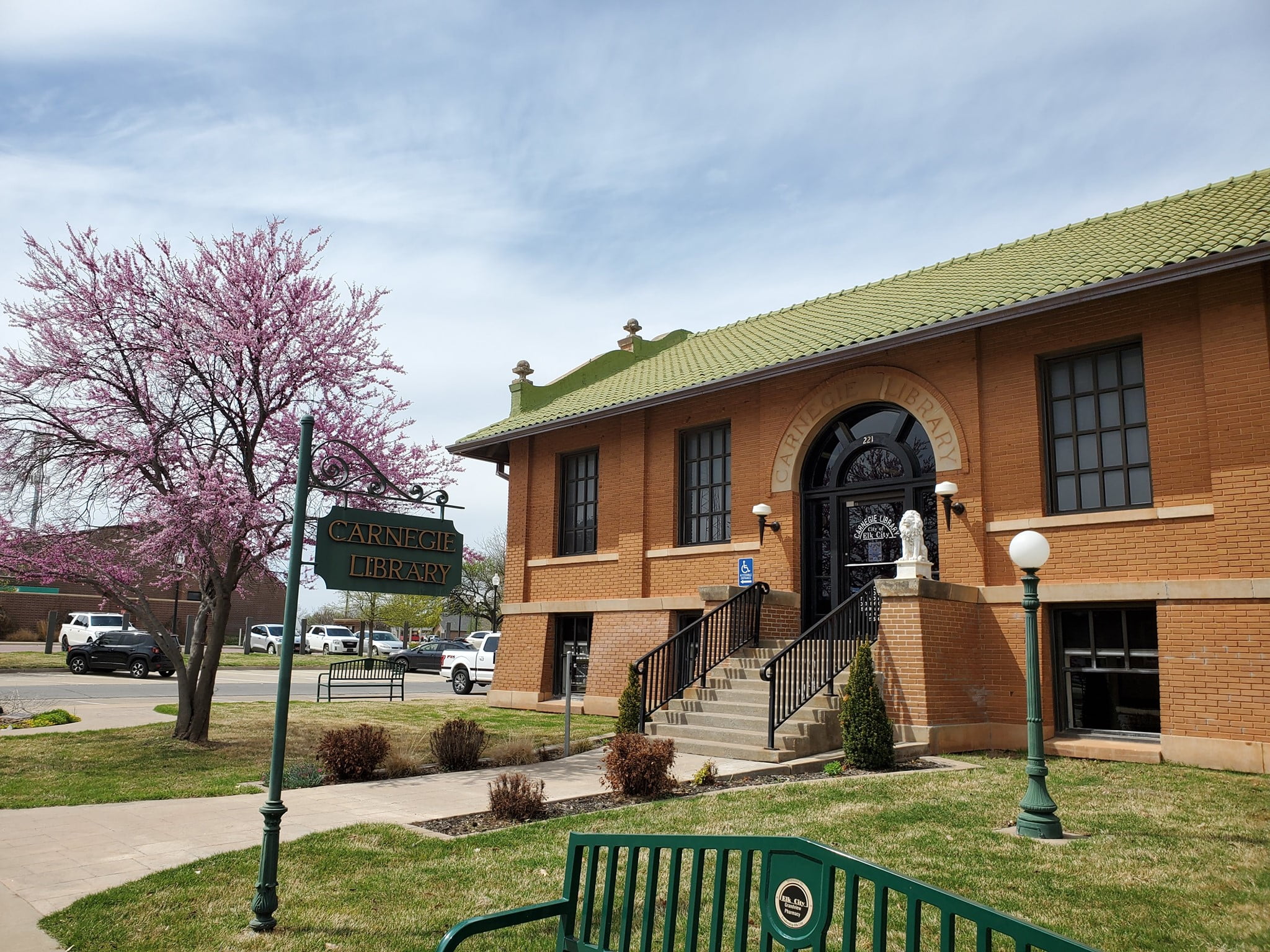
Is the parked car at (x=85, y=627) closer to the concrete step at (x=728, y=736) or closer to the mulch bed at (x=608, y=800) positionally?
the concrete step at (x=728, y=736)

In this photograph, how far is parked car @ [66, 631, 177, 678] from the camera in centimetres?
3145

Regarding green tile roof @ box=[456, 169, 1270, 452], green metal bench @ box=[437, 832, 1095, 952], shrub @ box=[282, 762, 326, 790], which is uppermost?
green tile roof @ box=[456, 169, 1270, 452]

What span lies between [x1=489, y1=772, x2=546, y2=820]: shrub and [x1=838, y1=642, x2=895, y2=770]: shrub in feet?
12.7

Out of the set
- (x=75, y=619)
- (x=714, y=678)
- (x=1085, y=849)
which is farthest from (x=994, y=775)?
(x=75, y=619)

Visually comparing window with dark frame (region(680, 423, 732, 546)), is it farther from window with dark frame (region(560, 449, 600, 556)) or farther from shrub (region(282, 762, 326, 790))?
shrub (region(282, 762, 326, 790))

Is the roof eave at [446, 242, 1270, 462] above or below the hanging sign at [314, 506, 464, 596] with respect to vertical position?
above

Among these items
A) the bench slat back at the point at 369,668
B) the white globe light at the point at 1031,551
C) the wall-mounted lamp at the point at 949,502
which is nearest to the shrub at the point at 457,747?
the white globe light at the point at 1031,551

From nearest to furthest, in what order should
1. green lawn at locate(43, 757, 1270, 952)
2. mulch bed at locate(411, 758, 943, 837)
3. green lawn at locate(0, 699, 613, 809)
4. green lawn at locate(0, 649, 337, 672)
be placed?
green lawn at locate(43, 757, 1270, 952) < mulch bed at locate(411, 758, 943, 837) < green lawn at locate(0, 699, 613, 809) < green lawn at locate(0, 649, 337, 672)

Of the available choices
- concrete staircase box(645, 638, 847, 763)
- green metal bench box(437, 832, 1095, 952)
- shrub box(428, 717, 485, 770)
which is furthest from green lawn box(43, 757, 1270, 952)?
shrub box(428, 717, 485, 770)

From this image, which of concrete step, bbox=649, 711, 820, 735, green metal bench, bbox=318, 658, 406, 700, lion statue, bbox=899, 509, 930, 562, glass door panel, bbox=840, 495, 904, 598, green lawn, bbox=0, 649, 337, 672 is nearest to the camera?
concrete step, bbox=649, 711, 820, 735

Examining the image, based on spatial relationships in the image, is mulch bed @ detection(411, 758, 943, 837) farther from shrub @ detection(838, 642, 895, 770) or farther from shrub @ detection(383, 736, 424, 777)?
shrub @ detection(383, 736, 424, 777)

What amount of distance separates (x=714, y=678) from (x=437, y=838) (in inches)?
278

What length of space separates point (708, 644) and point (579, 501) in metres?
6.24

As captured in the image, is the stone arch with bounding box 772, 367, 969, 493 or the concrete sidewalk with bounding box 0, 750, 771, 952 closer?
the concrete sidewalk with bounding box 0, 750, 771, 952
